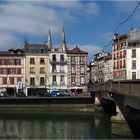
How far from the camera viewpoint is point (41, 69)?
9856 centimetres

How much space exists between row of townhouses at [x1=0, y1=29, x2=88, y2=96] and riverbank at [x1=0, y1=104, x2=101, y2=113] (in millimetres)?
24348

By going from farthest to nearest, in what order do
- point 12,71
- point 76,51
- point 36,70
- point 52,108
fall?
point 76,51
point 36,70
point 12,71
point 52,108

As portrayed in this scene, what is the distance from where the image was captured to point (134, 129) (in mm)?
36250

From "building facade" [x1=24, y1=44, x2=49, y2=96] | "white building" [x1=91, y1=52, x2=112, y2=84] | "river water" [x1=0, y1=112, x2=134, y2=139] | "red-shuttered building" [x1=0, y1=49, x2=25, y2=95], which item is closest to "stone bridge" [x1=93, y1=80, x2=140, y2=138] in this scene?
"river water" [x1=0, y1=112, x2=134, y2=139]

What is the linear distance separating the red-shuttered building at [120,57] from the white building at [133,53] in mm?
1445

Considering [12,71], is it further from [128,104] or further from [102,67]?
[128,104]

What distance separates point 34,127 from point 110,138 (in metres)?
13.3

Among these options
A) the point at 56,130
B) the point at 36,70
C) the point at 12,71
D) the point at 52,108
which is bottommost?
the point at 56,130

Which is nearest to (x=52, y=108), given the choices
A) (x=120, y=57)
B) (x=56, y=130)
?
(x=56, y=130)

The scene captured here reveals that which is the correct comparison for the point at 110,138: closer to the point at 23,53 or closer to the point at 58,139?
the point at 58,139

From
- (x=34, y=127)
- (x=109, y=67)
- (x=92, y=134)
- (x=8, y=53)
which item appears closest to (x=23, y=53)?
(x=8, y=53)

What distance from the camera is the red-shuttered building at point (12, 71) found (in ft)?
316

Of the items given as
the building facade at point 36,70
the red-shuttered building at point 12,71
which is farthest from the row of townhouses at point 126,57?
the red-shuttered building at point 12,71

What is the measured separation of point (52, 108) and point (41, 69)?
91.4 ft
